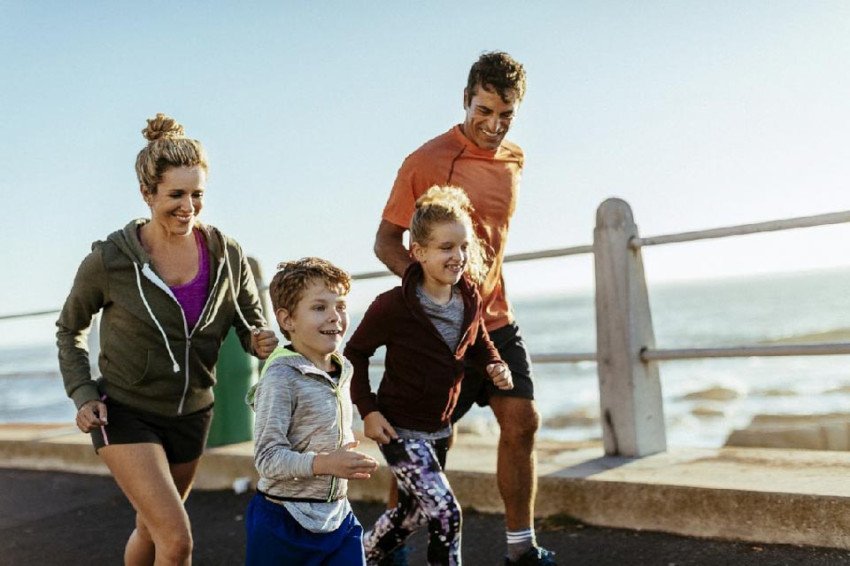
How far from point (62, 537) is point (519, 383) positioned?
3550 millimetres

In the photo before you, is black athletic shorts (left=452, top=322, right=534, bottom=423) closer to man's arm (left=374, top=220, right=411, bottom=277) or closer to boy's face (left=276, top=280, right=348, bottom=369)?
man's arm (left=374, top=220, right=411, bottom=277)

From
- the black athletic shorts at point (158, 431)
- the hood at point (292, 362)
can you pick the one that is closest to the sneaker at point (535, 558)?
the black athletic shorts at point (158, 431)

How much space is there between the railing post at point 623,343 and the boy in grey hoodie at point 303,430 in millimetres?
2684

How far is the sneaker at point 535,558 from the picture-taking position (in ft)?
14.3

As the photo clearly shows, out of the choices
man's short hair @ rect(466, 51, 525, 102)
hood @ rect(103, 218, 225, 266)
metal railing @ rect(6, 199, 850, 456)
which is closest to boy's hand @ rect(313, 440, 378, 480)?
hood @ rect(103, 218, 225, 266)

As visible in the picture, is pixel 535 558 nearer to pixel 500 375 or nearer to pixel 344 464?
pixel 500 375

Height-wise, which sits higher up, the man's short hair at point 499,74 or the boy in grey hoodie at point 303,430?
the man's short hair at point 499,74

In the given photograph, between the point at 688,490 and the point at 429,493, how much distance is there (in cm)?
169

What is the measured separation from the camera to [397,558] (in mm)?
4355

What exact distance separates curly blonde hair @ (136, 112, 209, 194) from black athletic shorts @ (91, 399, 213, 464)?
2.67 feet

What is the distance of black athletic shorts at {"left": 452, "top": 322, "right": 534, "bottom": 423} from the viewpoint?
4.39 m

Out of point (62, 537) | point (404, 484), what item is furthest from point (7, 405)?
point (404, 484)

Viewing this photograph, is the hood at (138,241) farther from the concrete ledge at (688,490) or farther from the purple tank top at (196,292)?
the concrete ledge at (688,490)

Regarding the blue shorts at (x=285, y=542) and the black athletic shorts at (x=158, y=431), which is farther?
the black athletic shorts at (x=158, y=431)
